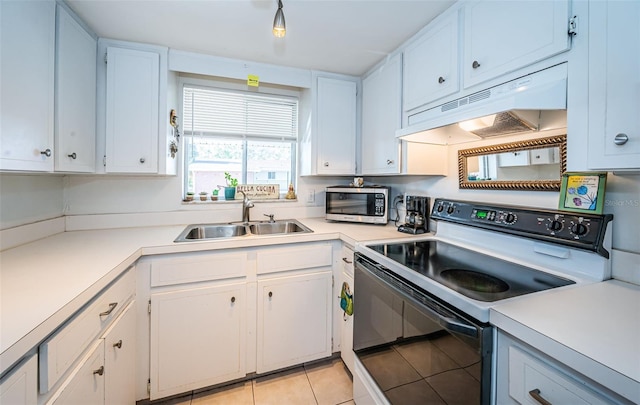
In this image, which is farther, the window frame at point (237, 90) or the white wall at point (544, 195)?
the window frame at point (237, 90)

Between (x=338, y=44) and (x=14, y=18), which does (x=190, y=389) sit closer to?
(x=14, y=18)

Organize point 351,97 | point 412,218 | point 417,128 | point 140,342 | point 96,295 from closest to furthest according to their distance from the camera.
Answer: point 96,295 → point 417,128 → point 140,342 → point 412,218 → point 351,97

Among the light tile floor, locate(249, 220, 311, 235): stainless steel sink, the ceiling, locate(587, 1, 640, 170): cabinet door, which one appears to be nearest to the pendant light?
the ceiling

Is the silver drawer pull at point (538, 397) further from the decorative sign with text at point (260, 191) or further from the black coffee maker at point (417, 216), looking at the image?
the decorative sign with text at point (260, 191)

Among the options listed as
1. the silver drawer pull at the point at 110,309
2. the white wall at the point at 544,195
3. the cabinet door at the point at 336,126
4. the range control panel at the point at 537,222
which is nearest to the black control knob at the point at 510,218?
the range control panel at the point at 537,222

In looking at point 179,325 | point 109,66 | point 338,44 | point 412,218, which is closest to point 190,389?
point 179,325

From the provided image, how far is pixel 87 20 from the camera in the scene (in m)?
1.54

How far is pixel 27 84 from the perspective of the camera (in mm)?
1110

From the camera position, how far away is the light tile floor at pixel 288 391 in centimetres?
157

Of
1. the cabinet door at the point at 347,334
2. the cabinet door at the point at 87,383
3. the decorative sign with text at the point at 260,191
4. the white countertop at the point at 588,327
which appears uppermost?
the decorative sign with text at the point at 260,191

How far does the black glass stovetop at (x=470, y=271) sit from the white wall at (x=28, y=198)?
6.29 ft

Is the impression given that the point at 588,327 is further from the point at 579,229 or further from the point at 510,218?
the point at 510,218

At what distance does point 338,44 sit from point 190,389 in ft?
7.87

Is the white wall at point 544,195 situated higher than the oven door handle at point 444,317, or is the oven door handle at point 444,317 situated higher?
the white wall at point 544,195
